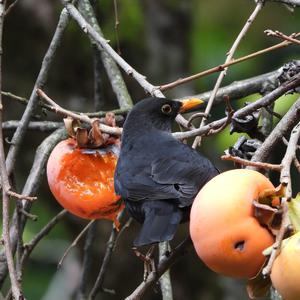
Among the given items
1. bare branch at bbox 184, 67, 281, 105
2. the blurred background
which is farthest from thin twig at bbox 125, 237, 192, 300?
the blurred background

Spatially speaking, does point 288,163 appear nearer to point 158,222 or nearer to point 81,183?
point 158,222

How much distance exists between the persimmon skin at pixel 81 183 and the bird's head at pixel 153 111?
1.11 ft

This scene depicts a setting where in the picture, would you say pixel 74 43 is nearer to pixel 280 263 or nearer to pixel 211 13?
pixel 211 13

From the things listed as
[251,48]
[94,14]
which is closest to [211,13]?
[251,48]

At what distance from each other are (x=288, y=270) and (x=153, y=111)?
1.57 metres

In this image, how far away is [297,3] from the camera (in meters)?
2.57

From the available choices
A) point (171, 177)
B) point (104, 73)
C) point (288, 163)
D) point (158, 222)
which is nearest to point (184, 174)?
point (171, 177)

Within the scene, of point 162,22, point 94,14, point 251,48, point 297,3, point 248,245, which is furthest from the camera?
point 251,48

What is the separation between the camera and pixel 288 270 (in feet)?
4.97

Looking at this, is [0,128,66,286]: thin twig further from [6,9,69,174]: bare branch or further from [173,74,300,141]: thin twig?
[173,74,300,141]: thin twig

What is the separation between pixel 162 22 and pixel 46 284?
7.67 feet

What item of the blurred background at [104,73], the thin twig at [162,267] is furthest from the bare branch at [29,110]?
the blurred background at [104,73]

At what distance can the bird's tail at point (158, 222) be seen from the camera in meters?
2.28

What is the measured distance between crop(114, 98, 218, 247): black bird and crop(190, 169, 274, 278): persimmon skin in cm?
59
